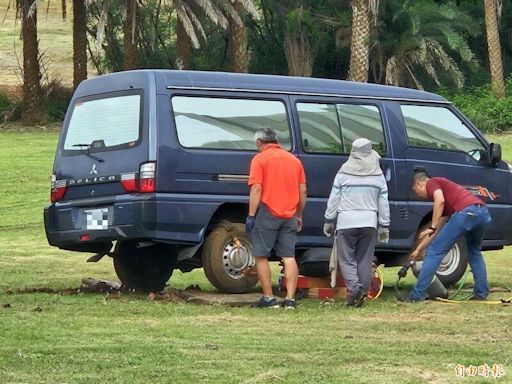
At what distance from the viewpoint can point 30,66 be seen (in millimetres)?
38031

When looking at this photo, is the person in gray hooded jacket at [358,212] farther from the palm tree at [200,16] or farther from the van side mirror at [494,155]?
the palm tree at [200,16]

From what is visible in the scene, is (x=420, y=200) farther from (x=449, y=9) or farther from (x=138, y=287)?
(x=449, y=9)

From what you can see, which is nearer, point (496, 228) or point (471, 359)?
point (471, 359)

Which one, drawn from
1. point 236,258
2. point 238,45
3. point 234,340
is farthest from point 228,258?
point 238,45

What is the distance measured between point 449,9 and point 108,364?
117 ft

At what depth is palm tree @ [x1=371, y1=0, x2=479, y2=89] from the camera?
41.9 m

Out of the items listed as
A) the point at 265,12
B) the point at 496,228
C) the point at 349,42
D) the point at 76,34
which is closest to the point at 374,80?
the point at 349,42

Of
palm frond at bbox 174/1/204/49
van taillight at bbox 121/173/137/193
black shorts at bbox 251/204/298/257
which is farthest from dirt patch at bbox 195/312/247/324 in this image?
palm frond at bbox 174/1/204/49

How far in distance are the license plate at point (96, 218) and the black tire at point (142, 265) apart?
1160 millimetres

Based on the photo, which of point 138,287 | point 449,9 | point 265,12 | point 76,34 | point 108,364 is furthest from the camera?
point 265,12

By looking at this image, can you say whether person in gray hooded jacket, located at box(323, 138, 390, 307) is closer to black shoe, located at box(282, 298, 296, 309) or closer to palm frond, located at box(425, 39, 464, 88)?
black shoe, located at box(282, 298, 296, 309)

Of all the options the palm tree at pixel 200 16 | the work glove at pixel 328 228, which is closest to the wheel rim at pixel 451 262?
the work glove at pixel 328 228

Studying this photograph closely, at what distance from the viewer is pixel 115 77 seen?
13.1 metres

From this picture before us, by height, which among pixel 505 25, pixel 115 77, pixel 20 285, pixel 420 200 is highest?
pixel 505 25
